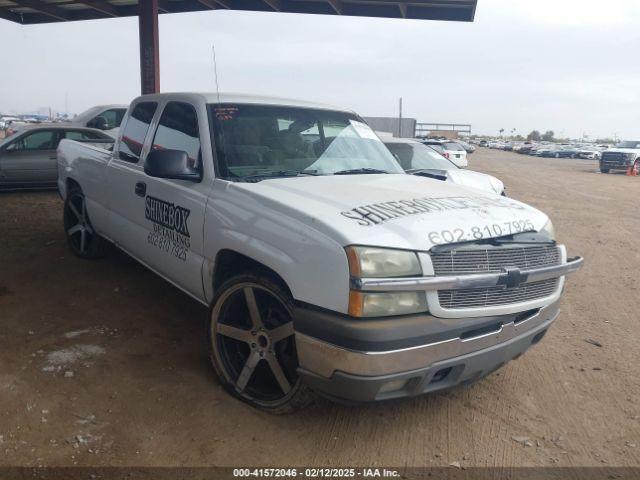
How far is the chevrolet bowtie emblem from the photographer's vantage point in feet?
8.66

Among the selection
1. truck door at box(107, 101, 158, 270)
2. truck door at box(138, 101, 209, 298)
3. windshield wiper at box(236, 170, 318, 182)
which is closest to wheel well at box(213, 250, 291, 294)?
truck door at box(138, 101, 209, 298)

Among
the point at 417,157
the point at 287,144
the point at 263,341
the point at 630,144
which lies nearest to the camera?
the point at 263,341

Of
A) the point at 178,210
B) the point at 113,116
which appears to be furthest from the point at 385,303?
the point at 113,116

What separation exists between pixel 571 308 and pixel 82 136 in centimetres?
979

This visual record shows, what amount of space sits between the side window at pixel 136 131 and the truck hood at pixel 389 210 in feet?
5.47

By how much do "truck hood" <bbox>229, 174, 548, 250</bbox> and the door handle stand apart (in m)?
1.29

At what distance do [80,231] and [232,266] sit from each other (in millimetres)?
3500

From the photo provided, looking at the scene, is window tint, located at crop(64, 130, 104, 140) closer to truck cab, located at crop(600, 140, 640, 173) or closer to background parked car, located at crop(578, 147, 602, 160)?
truck cab, located at crop(600, 140, 640, 173)

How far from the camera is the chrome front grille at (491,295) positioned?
2.54 meters

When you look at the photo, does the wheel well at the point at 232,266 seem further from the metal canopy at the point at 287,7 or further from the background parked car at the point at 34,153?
the metal canopy at the point at 287,7

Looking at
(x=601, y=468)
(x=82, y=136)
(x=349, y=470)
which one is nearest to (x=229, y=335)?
(x=349, y=470)

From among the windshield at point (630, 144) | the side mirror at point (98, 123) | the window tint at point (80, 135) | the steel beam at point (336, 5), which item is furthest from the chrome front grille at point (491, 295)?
the windshield at point (630, 144)

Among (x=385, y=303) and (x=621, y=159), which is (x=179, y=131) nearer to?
(x=385, y=303)

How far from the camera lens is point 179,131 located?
3.90 metres
